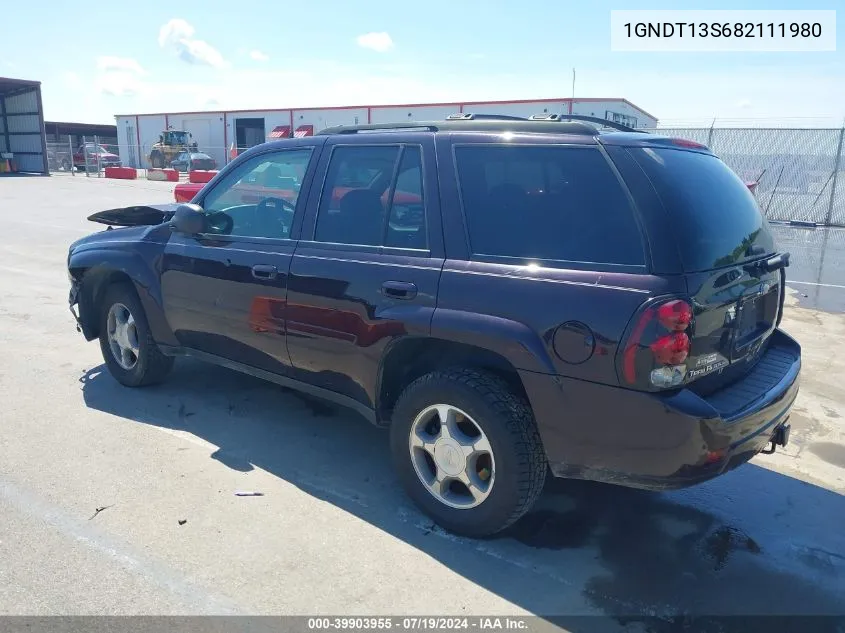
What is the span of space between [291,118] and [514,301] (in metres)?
42.3

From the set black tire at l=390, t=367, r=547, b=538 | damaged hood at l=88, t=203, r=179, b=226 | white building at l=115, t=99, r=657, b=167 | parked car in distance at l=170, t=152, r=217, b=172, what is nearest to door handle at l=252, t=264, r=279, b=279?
black tire at l=390, t=367, r=547, b=538

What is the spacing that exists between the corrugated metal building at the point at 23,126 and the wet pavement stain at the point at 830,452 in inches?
1657

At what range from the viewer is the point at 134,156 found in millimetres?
50406

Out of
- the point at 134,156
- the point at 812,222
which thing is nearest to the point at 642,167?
the point at 812,222

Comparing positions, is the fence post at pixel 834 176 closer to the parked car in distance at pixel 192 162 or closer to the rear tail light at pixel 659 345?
the rear tail light at pixel 659 345

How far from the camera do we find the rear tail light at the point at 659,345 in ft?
8.69

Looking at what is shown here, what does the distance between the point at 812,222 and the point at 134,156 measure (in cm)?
4665

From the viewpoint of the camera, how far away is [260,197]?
443 centimetres

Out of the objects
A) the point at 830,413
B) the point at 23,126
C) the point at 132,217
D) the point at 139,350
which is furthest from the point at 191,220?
the point at 23,126

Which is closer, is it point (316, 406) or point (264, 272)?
point (264, 272)

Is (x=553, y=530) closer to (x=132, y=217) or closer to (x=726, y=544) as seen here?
(x=726, y=544)

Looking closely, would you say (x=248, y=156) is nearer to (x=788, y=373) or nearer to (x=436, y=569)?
(x=436, y=569)

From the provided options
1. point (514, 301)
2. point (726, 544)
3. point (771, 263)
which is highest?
point (771, 263)

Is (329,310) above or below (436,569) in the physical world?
above
